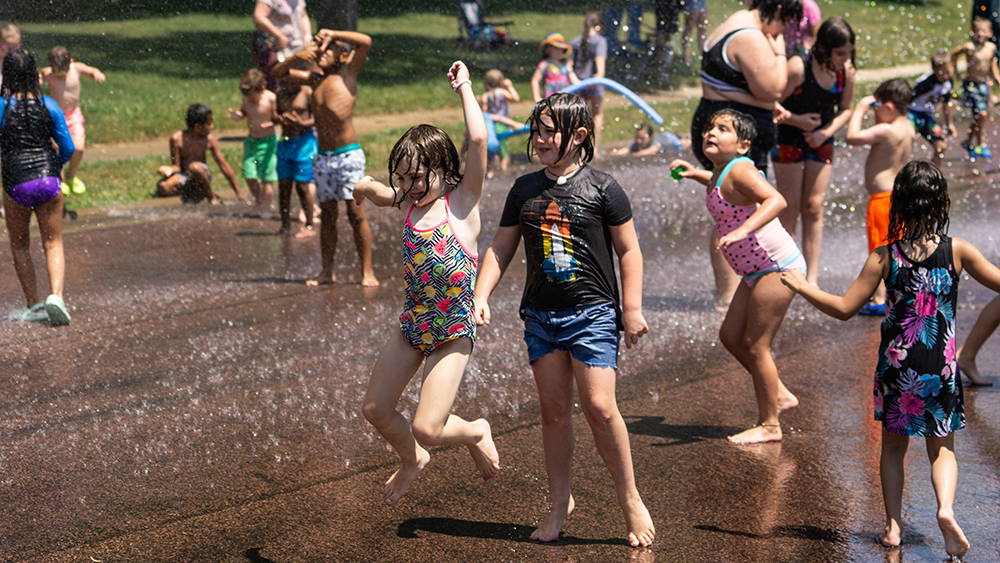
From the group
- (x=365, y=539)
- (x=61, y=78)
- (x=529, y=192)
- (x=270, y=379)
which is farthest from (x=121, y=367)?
(x=61, y=78)

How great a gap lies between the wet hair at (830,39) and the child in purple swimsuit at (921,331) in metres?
3.17

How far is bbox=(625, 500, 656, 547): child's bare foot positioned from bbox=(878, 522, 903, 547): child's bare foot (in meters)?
0.85

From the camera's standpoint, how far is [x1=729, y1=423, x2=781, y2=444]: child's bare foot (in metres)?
4.52

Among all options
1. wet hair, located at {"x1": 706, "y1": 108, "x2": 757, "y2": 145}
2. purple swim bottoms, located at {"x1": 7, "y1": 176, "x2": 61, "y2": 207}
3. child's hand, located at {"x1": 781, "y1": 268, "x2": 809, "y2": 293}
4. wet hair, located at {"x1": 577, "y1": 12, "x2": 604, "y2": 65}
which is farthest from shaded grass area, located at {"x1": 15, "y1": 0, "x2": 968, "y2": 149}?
child's hand, located at {"x1": 781, "y1": 268, "x2": 809, "y2": 293}

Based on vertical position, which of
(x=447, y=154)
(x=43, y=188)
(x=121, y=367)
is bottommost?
(x=121, y=367)

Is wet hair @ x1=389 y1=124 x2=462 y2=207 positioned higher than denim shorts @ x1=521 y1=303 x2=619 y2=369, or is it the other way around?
wet hair @ x1=389 y1=124 x2=462 y2=207

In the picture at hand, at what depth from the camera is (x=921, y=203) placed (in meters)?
3.56

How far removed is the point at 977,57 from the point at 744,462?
10.8 metres

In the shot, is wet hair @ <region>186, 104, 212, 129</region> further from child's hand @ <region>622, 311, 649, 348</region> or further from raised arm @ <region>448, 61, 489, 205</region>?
child's hand @ <region>622, 311, 649, 348</region>

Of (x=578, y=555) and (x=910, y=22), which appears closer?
(x=578, y=555)

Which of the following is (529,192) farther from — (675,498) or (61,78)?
(61,78)

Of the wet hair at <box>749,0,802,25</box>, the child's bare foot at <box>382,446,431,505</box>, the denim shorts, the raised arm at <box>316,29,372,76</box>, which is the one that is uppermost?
the wet hair at <box>749,0,802,25</box>

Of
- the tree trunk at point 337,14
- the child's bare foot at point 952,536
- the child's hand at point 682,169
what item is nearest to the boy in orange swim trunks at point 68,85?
the tree trunk at point 337,14

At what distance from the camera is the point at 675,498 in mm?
3965
